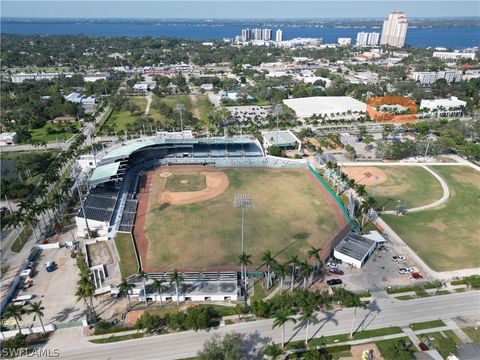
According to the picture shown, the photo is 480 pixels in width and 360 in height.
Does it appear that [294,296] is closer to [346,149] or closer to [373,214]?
[373,214]

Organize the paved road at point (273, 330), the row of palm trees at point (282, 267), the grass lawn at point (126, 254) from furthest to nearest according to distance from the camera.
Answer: the grass lawn at point (126, 254) < the row of palm trees at point (282, 267) < the paved road at point (273, 330)

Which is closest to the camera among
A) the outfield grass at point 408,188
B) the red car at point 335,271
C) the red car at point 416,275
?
the red car at point 416,275

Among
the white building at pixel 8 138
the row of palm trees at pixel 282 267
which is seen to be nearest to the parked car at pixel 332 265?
the row of palm trees at pixel 282 267

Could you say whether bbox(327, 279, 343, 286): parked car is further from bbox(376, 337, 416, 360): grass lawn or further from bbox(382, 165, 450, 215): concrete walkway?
bbox(382, 165, 450, 215): concrete walkway

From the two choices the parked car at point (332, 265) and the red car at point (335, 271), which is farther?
the parked car at point (332, 265)

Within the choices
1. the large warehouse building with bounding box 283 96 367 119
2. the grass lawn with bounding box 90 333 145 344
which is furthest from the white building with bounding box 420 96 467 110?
the grass lawn with bounding box 90 333 145 344

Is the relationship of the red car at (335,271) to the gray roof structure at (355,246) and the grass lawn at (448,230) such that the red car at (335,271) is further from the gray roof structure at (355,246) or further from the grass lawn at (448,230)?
the grass lawn at (448,230)
